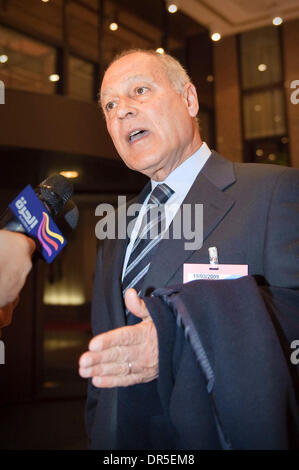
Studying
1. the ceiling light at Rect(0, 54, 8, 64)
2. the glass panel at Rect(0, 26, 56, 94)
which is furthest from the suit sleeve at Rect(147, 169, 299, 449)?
the ceiling light at Rect(0, 54, 8, 64)

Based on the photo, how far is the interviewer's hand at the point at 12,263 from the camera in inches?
27.0

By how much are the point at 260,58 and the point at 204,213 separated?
7.13 metres

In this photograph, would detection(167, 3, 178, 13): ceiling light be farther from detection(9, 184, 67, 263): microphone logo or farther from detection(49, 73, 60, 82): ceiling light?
detection(9, 184, 67, 263): microphone logo

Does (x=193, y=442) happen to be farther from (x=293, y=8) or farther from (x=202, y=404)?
(x=293, y=8)

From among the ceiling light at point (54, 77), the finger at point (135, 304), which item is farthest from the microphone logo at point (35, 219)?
the ceiling light at point (54, 77)

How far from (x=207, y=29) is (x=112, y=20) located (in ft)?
6.24

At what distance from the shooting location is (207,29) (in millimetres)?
6062

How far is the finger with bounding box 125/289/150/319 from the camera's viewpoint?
2.34 feet

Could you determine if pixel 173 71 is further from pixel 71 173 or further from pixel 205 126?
pixel 205 126

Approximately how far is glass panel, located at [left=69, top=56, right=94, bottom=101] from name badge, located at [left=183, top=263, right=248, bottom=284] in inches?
146

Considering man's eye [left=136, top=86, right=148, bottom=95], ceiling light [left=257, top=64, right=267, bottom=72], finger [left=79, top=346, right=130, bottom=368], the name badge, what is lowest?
finger [left=79, top=346, right=130, bottom=368]

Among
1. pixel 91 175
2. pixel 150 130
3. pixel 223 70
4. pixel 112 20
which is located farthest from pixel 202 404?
pixel 223 70

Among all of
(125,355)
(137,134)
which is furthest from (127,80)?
(125,355)
